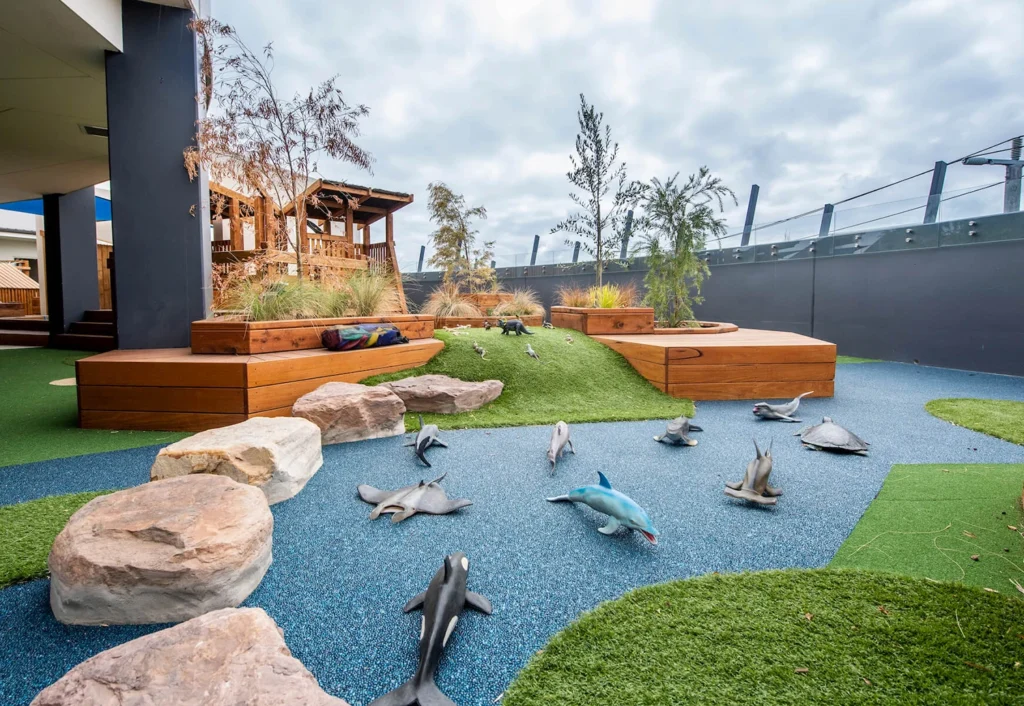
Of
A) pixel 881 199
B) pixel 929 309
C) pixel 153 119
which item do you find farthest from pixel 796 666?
pixel 881 199

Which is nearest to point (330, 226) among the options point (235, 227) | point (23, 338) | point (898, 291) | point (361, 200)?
point (361, 200)

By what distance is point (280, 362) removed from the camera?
10.9 ft

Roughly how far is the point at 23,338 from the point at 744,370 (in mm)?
12043

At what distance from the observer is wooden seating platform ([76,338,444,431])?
319cm

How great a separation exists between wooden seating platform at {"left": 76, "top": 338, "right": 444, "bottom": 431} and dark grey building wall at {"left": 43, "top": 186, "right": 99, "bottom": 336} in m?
6.76

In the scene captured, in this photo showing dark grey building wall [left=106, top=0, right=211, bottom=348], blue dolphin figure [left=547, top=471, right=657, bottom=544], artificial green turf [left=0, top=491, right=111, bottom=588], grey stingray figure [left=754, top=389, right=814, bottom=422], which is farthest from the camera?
dark grey building wall [left=106, top=0, right=211, bottom=348]

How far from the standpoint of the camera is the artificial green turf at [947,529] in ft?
5.12

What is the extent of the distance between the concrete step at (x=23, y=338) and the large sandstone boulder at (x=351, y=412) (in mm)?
8892

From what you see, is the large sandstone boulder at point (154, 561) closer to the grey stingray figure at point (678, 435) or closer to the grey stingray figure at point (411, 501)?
the grey stingray figure at point (411, 501)

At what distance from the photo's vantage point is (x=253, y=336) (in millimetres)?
3633

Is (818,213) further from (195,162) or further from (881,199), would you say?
(195,162)

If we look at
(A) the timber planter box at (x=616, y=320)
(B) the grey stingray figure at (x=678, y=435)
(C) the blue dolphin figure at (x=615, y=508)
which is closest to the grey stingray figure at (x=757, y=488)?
(C) the blue dolphin figure at (x=615, y=508)

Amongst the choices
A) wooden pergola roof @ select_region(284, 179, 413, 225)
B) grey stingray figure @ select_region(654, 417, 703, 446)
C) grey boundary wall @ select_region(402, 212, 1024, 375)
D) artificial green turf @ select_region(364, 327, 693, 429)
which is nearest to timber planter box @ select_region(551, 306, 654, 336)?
artificial green turf @ select_region(364, 327, 693, 429)

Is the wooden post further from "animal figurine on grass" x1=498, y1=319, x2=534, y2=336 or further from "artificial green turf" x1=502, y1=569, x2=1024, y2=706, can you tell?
"artificial green turf" x1=502, y1=569, x2=1024, y2=706
